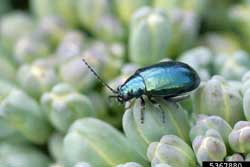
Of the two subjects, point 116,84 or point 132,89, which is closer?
point 132,89

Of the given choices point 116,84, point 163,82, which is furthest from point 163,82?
point 116,84

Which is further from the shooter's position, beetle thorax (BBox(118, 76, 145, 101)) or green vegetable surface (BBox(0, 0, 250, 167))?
beetle thorax (BBox(118, 76, 145, 101))

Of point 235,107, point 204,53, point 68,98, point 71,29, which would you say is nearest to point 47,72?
point 68,98

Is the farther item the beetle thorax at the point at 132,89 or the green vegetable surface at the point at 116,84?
the beetle thorax at the point at 132,89

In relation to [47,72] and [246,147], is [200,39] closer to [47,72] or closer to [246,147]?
[47,72]

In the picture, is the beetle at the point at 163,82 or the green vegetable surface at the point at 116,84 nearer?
the green vegetable surface at the point at 116,84

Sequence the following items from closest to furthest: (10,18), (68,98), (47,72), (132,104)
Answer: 1. (132,104)
2. (68,98)
3. (47,72)
4. (10,18)

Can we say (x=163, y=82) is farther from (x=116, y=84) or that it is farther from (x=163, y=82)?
(x=116, y=84)
